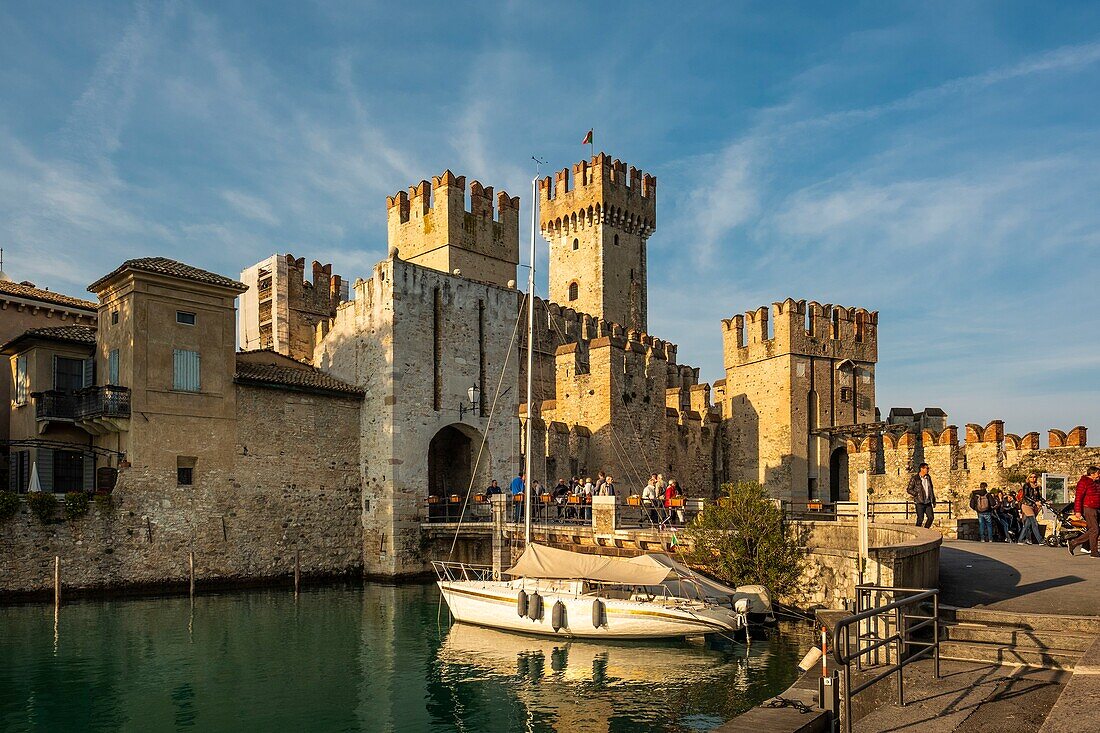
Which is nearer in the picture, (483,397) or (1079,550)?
(1079,550)

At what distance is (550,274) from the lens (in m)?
58.7

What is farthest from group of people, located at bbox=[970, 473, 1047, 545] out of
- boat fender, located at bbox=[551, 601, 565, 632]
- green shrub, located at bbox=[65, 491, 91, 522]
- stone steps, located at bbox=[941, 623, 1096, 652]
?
green shrub, located at bbox=[65, 491, 91, 522]

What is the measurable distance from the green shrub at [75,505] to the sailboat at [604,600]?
10257 mm

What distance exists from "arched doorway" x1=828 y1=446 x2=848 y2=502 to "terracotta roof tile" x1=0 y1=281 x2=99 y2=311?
29.7m

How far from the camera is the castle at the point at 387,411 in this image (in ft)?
81.3

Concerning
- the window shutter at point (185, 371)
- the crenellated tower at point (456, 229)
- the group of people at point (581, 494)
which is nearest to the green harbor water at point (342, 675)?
the group of people at point (581, 494)

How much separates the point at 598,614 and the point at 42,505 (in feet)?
49.0

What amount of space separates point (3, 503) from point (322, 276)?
18774 mm

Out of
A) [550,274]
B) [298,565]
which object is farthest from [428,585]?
[550,274]

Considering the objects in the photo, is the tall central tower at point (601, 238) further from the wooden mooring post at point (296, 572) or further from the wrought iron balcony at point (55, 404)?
the wrought iron balcony at point (55, 404)

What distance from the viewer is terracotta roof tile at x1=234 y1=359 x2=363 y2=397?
88.6ft

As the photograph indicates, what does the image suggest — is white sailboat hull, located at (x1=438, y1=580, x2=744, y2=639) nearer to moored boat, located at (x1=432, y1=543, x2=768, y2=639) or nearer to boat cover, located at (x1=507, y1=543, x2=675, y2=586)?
moored boat, located at (x1=432, y1=543, x2=768, y2=639)

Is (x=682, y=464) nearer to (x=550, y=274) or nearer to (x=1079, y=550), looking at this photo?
(x=1079, y=550)

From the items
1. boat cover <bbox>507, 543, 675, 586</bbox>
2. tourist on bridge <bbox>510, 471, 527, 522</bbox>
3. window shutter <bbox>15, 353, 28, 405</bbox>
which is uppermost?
window shutter <bbox>15, 353, 28, 405</bbox>
